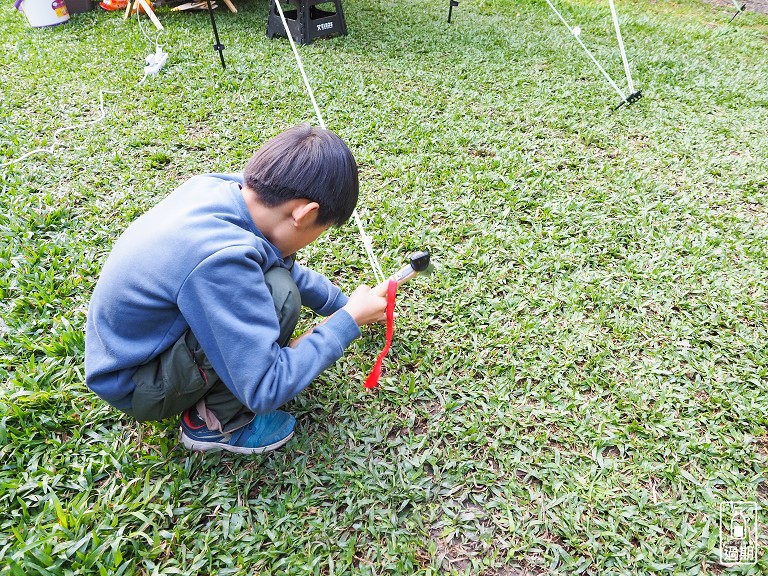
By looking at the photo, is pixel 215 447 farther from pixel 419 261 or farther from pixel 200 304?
pixel 419 261

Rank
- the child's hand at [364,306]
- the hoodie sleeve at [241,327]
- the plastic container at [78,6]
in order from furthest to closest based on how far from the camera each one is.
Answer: the plastic container at [78,6] → the child's hand at [364,306] → the hoodie sleeve at [241,327]

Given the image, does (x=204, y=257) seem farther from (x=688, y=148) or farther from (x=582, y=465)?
(x=688, y=148)

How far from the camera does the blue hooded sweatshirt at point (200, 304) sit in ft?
3.84

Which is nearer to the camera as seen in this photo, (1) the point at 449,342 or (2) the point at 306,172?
(2) the point at 306,172

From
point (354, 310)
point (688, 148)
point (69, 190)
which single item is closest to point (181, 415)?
point (354, 310)

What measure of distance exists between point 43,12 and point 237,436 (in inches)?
249

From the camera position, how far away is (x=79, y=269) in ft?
7.16

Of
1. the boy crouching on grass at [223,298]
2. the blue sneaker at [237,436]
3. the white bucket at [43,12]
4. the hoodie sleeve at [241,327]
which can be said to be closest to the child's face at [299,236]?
the boy crouching on grass at [223,298]

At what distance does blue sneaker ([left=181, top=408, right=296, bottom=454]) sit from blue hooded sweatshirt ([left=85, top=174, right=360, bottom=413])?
22cm

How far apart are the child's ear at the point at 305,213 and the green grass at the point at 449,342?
704 millimetres

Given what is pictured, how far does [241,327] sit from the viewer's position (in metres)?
1.19

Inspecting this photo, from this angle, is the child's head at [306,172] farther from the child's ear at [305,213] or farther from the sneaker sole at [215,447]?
the sneaker sole at [215,447]

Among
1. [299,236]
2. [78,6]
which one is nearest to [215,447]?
[299,236]

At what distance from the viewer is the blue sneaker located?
151cm
